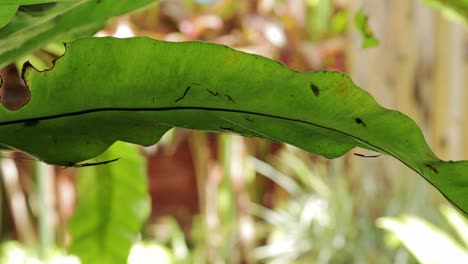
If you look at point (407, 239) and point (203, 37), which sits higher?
point (203, 37)

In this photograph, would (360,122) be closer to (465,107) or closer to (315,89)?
(315,89)

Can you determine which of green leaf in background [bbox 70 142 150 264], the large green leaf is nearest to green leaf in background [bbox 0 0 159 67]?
the large green leaf

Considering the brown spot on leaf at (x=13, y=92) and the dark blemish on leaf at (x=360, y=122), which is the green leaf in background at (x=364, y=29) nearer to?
the dark blemish on leaf at (x=360, y=122)

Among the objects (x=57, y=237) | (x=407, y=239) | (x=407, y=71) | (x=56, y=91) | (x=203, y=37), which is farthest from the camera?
(x=57, y=237)

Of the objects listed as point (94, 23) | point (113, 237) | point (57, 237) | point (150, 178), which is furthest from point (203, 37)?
point (94, 23)

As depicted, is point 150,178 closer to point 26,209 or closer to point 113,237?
point 26,209

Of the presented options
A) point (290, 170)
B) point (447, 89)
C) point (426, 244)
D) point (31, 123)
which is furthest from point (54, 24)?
point (290, 170)
